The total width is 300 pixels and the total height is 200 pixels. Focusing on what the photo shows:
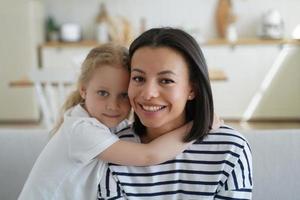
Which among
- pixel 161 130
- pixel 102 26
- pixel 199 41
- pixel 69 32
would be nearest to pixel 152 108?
pixel 161 130

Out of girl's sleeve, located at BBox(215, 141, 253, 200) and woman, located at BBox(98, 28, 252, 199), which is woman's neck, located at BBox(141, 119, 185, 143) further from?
girl's sleeve, located at BBox(215, 141, 253, 200)

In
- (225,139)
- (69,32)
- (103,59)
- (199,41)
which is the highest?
(69,32)

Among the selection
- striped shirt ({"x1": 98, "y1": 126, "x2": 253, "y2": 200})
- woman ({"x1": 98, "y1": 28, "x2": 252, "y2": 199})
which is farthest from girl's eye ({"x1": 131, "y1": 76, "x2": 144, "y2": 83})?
striped shirt ({"x1": 98, "y1": 126, "x2": 253, "y2": 200})

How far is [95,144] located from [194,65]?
0.34m

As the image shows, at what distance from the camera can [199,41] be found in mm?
4980

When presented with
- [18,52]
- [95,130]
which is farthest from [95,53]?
[18,52]

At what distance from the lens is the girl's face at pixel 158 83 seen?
1.04 meters

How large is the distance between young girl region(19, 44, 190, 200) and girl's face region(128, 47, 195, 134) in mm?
23

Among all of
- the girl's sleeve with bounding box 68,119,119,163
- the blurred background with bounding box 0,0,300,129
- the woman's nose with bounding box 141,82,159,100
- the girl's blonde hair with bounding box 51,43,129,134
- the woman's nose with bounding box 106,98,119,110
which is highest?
Result: the blurred background with bounding box 0,0,300,129

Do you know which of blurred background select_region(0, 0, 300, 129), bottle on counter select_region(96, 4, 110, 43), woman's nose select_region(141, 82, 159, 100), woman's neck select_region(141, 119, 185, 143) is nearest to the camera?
woman's nose select_region(141, 82, 159, 100)

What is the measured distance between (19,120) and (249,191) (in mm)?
4541

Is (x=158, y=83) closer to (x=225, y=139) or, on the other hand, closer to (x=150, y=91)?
(x=150, y=91)

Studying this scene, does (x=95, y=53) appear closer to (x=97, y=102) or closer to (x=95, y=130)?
(x=97, y=102)

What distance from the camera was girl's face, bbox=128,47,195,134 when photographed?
1038mm
